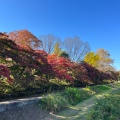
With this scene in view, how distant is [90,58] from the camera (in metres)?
26.9

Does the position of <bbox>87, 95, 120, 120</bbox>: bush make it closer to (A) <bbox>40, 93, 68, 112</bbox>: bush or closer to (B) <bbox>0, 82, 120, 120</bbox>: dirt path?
(B) <bbox>0, 82, 120, 120</bbox>: dirt path

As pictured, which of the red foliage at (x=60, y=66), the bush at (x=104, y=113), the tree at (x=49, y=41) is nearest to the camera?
the bush at (x=104, y=113)

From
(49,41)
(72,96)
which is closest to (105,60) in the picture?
(49,41)

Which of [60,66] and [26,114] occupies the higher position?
[60,66]

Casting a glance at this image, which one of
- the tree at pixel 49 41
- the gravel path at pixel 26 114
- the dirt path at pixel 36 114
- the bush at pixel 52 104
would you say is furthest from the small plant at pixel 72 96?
the tree at pixel 49 41

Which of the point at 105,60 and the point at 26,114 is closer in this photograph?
the point at 26,114

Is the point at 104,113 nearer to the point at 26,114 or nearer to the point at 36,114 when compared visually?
the point at 36,114

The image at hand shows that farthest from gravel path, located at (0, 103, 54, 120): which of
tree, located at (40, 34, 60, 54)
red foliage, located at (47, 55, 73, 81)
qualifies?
tree, located at (40, 34, 60, 54)

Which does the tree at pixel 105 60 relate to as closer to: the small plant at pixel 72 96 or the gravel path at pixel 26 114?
the small plant at pixel 72 96

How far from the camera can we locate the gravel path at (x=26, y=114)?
405 centimetres

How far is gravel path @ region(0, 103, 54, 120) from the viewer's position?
13.3 ft

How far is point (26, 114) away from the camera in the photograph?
440 centimetres

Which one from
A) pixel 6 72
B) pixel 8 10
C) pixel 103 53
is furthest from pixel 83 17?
pixel 103 53

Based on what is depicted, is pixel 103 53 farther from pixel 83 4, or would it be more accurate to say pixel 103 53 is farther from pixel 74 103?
pixel 74 103
